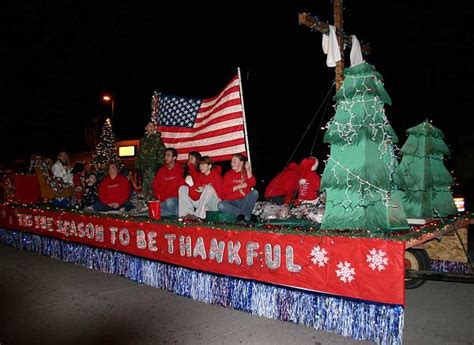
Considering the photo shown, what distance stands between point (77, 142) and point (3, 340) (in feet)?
123

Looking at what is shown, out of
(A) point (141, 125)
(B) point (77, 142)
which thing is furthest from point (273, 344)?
(B) point (77, 142)

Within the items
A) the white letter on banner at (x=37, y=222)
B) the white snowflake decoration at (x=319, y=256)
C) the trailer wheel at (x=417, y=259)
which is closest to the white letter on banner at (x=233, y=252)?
the white snowflake decoration at (x=319, y=256)

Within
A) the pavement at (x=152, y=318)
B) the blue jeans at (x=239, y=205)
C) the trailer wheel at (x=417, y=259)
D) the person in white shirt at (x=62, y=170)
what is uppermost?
the person in white shirt at (x=62, y=170)

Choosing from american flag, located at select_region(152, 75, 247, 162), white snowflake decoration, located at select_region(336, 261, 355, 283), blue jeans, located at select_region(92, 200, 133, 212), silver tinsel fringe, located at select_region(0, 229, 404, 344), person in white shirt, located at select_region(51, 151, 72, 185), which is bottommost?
silver tinsel fringe, located at select_region(0, 229, 404, 344)

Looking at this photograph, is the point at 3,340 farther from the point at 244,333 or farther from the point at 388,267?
the point at 388,267

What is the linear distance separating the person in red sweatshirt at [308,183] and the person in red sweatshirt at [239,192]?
1771 mm

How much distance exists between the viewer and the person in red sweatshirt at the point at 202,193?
6.79 meters

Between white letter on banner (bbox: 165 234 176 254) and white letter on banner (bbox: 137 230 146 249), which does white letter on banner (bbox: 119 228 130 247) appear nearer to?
white letter on banner (bbox: 137 230 146 249)

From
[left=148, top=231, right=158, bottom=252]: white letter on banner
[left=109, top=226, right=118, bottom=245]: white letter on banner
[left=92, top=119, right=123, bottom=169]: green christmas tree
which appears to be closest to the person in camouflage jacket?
[left=109, top=226, right=118, bottom=245]: white letter on banner

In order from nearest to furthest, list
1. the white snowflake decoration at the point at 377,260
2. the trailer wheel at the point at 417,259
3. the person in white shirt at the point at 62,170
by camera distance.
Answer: the white snowflake decoration at the point at 377,260
the trailer wheel at the point at 417,259
the person in white shirt at the point at 62,170

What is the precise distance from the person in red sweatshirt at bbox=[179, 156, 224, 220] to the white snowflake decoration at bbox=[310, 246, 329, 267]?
2710 millimetres

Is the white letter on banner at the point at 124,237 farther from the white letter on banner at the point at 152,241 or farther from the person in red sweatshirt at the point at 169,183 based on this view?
the person in red sweatshirt at the point at 169,183

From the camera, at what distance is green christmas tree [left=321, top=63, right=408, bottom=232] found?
15.6 ft

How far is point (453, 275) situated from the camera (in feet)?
12.5
